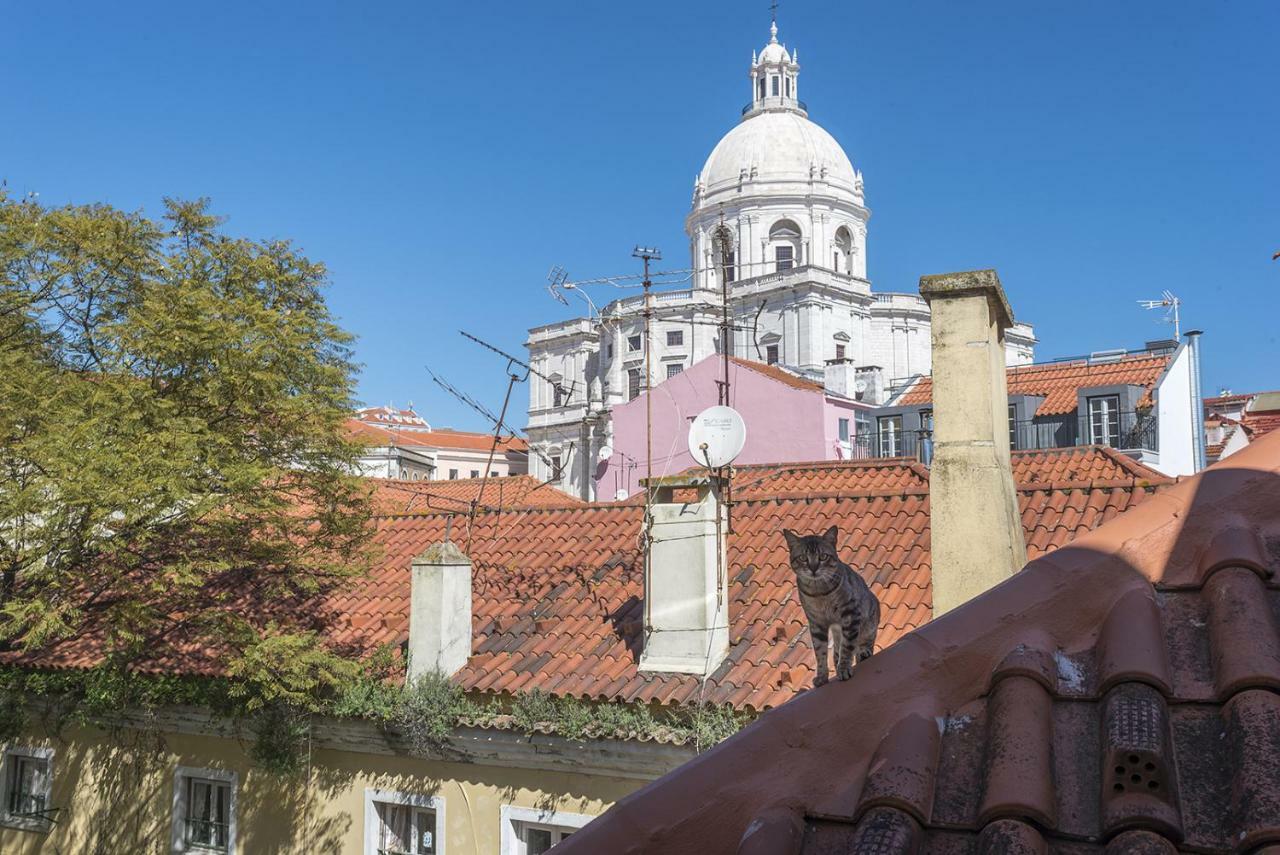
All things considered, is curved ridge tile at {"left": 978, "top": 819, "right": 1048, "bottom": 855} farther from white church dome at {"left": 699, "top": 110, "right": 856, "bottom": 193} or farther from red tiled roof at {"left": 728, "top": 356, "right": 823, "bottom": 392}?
white church dome at {"left": 699, "top": 110, "right": 856, "bottom": 193}

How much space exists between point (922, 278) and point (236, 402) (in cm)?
771

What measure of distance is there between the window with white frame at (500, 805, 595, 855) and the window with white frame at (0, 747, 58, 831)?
6.95 metres

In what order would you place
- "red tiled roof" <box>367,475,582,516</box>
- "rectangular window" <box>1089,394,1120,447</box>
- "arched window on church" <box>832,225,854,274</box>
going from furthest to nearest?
"arched window on church" <box>832,225,854,274</box>, "rectangular window" <box>1089,394,1120,447</box>, "red tiled roof" <box>367,475,582,516</box>

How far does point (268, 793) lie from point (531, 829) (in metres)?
3.46

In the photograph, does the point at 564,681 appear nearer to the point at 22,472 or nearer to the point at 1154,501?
the point at 22,472

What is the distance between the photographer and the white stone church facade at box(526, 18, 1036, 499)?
6656 centimetres

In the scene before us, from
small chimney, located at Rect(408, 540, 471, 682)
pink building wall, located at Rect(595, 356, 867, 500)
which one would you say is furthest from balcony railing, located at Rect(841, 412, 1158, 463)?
small chimney, located at Rect(408, 540, 471, 682)

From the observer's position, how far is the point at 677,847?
9.43ft

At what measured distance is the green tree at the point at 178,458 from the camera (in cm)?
1106

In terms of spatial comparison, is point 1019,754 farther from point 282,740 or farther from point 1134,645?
point 282,740

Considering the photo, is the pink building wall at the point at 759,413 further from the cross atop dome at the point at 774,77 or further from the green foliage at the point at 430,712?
the cross atop dome at the point at 774,77

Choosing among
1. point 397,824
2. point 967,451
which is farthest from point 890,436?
point 967,451

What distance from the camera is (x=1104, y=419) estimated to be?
1262 inches

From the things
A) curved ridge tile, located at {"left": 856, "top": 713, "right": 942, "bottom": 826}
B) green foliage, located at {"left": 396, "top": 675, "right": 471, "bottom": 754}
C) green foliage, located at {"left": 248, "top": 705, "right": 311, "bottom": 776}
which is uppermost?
curved ridge tile, located at {"left": 856, "top": 713, "right": 942, "bottom": 826}
